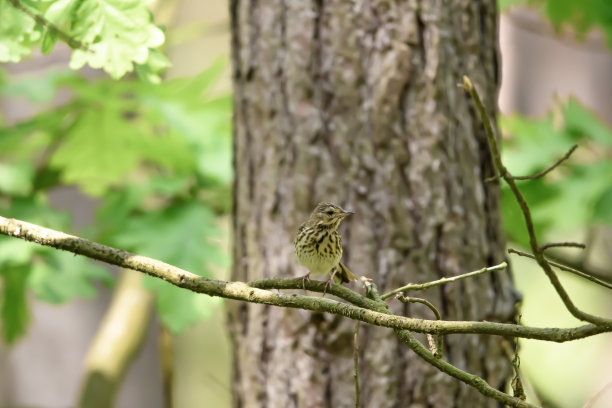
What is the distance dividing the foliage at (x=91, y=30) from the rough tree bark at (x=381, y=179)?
30.1 inches

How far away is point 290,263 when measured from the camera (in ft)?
7.91

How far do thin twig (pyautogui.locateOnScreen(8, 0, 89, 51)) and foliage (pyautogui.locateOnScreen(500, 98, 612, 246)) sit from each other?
2194 millimetres

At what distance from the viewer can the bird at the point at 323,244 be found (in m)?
2.00

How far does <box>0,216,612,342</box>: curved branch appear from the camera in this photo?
52.9 inches

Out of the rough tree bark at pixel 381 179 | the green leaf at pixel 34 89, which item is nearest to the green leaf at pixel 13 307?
the green leaf at pixel 34 89

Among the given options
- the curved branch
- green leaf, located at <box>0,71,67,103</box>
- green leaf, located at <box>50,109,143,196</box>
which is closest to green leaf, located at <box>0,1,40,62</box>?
the curved branch

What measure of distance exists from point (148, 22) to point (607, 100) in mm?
8281

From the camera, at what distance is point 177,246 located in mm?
3193

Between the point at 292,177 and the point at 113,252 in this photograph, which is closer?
the point at 113,252

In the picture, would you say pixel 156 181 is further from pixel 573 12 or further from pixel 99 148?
pixel 573 12

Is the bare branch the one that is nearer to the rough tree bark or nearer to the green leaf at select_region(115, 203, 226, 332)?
the rough tree bark

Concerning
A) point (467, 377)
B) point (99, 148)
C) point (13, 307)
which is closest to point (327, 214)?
point (467, 377)

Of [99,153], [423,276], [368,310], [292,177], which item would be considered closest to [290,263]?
[292,177]

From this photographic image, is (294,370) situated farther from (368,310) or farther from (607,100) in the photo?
(607,100)
